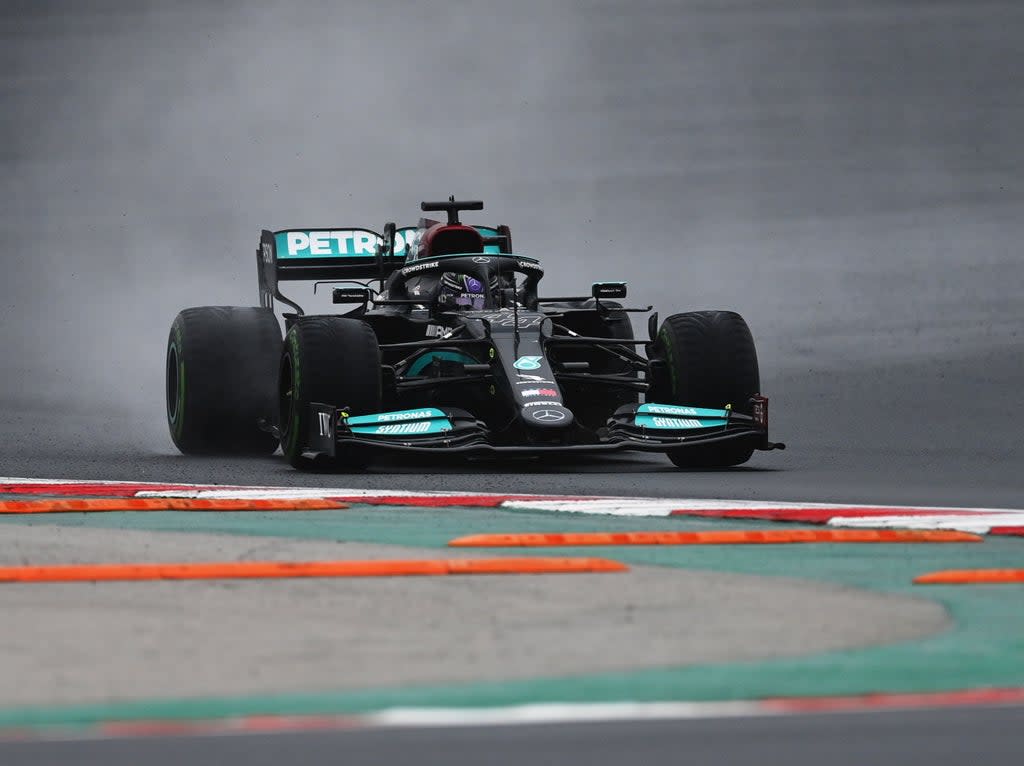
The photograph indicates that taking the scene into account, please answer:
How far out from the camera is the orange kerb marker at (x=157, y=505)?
956cm

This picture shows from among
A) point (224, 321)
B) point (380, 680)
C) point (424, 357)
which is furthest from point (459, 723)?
point (224, 321)

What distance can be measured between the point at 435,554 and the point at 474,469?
526 centimetres

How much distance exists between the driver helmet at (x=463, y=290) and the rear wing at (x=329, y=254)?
1.78 metres

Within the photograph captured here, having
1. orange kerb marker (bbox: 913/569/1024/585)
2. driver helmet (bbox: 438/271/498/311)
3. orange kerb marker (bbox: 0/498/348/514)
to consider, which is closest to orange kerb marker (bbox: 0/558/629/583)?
orange kerb marker (bbox: 913/569/1024/585)

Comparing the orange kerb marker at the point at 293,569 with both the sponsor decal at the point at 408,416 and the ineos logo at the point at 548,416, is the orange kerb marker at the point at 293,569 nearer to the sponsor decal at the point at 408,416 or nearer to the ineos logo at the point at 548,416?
the ineos logo at the point at 548,416

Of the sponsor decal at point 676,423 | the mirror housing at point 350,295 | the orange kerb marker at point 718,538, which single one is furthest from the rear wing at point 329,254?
the orange kerb marker at point 718,538

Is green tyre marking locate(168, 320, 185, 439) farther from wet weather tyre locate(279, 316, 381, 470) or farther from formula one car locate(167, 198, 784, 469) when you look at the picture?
wet weather tyre locate(279, 316, 381, 470)

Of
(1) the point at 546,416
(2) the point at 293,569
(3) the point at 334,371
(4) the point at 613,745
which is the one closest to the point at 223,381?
(3) the point at 334,371

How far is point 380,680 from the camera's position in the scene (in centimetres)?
512

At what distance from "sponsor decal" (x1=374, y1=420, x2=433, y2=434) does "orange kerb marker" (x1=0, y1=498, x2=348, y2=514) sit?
2.30 m

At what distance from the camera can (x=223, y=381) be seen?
48.0 ft

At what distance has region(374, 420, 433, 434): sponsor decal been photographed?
12258 millimetres

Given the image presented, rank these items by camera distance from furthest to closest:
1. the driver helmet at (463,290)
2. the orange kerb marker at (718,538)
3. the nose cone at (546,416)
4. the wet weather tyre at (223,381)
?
1. the wet weather tyre at (223,381)
2. the driver helmet at (463,290)
3. the nose cone at (546,416)
4. the orange kerb marker at (718,538)

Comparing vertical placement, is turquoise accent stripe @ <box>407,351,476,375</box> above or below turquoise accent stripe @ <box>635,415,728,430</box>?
above
